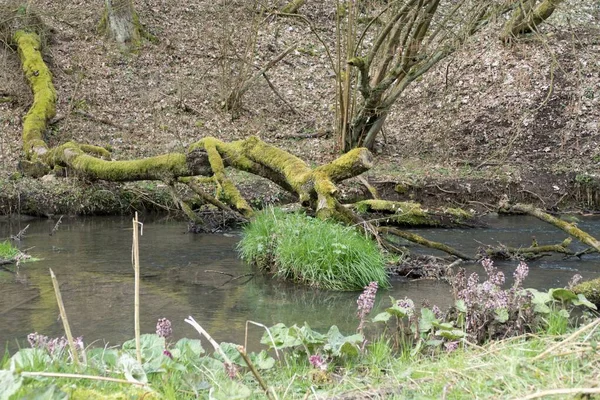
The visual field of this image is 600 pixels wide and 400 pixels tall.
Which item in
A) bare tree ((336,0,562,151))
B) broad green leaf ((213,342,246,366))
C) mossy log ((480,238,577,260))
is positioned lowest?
mossy log ((480,238,577,260))

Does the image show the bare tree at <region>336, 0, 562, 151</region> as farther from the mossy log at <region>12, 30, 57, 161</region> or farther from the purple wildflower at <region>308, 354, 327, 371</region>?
the purple wildflower at <region>308, 354, 327, 371</region>

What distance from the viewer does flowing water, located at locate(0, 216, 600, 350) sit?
5.98 meters

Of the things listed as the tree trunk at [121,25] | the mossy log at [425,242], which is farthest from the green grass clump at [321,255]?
the tree trunk at [121,25]

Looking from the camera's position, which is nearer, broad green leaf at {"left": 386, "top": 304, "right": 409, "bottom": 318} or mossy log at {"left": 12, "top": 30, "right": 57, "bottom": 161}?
broad green leaf at {"left": 386, "top": 304, "right": 409, "bottom": 318}

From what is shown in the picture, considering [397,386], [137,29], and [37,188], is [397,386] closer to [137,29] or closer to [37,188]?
→ [37,188]

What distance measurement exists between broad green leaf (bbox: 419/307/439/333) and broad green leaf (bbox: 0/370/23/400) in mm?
2884

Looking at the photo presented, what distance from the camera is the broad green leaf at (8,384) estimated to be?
266cm

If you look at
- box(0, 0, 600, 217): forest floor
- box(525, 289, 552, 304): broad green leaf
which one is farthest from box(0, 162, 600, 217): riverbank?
box(525, 289, 552, 304): broad green leaf

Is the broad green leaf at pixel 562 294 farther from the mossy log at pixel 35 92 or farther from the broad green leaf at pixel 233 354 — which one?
the mossy log at pixel 35 92

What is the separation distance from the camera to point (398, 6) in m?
13.3

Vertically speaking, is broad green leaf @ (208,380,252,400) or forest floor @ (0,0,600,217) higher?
forest floor @ (0,0,600,217)

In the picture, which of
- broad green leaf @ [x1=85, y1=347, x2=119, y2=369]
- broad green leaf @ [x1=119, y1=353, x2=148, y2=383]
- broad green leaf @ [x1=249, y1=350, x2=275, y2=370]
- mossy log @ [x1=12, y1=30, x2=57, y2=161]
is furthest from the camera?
mossy log @ [x1=12, y1=30, x2=57, y2=161]

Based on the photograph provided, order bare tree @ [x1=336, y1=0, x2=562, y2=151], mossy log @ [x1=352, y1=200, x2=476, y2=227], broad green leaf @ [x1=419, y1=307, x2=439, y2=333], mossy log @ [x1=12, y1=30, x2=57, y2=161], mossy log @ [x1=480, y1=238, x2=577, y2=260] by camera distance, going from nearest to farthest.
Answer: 1. broad green leaf @ [x1=419, y1=307, x2=439, y2=333]
2. mossy log @ [x1=480, y1=238, x2=577, y2=260]
3. mossy log @ [x1=352, y1=200, x2=476, y2=227]
4. bare tree @ [x1=336, y1=0, x2=562, y2=151]
5. mossy log @ [x1=12, y1=30, x2=57, y2=161]

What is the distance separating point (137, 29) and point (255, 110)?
5.17m
